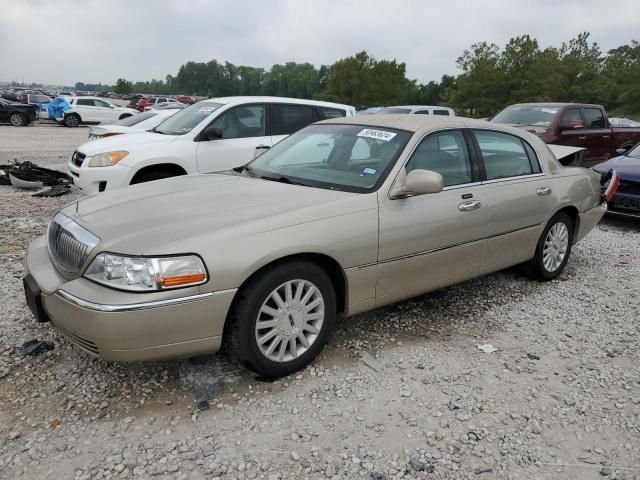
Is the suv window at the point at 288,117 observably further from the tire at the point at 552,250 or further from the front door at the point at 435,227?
the tire at the point at 552,250

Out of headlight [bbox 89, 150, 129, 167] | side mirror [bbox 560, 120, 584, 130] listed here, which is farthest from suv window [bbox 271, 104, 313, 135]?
side mirror [bbox 560, 120, 584, 130]

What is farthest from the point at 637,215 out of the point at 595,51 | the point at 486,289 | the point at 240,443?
the point at 595,51

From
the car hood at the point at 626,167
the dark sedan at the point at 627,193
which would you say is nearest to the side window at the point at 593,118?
the car hood at the point at 626,167

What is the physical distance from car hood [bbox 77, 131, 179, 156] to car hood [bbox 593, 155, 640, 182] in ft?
20.7

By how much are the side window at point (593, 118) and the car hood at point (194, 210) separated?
32.7 feet

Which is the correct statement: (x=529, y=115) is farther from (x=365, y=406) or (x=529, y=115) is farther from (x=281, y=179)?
(x=365, y=406)

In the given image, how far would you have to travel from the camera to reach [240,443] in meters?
2.58

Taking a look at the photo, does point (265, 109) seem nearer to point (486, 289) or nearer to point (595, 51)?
point (486, 289)

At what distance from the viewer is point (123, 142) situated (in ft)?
22.2

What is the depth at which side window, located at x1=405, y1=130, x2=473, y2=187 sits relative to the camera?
12.2ft

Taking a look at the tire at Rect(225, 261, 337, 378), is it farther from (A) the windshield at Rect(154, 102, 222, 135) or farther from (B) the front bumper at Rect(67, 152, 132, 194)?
(A) the windshield at Rect(154, 102, 222, 135)

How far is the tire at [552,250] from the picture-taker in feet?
15.8

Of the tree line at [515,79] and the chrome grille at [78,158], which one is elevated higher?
the tree line at [515,79]

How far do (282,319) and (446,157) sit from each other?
1.86 m
